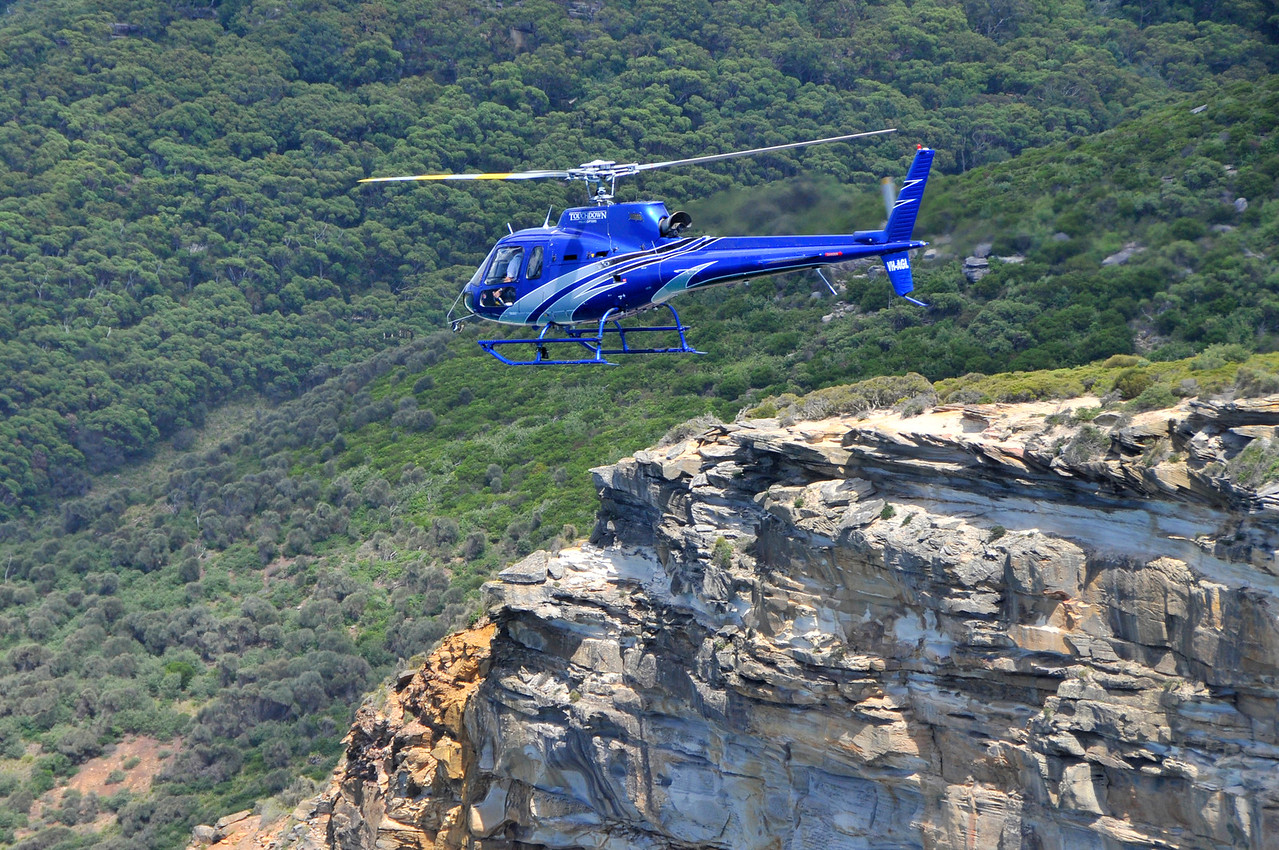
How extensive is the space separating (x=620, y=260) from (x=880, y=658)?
10322 millimetres

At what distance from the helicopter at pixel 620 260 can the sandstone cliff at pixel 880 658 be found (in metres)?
3.52

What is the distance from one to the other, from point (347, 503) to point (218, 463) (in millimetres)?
15494

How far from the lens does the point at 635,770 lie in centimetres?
2998

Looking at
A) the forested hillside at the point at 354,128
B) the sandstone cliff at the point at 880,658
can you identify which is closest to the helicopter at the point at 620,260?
the sandstone cliff at the point at 880,658

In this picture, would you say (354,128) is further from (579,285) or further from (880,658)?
(880,658)

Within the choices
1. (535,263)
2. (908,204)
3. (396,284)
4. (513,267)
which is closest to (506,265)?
(513,267)

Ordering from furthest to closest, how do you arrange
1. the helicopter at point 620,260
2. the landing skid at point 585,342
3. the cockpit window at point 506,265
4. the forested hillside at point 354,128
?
the forested hillside at point 354,128 → the cockpit window at point 506,265 → the landing skid at point 585,342 → the helicopter at point 620,260

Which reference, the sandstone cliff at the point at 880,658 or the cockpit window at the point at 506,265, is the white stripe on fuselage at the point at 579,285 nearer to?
the cockpit window at the point at 506,265

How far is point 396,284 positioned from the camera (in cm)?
8756

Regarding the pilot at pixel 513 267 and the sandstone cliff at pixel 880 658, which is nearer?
the sandstone cliff at pixel 880 658

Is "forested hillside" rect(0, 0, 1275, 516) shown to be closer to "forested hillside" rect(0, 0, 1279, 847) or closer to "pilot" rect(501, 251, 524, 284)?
"forested hillside" rect(0, 0, 1279, 847)

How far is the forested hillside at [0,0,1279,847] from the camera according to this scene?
4628 cm

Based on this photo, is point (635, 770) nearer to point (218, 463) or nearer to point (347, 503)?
point (347, 503)

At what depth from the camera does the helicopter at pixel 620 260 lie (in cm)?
2783
